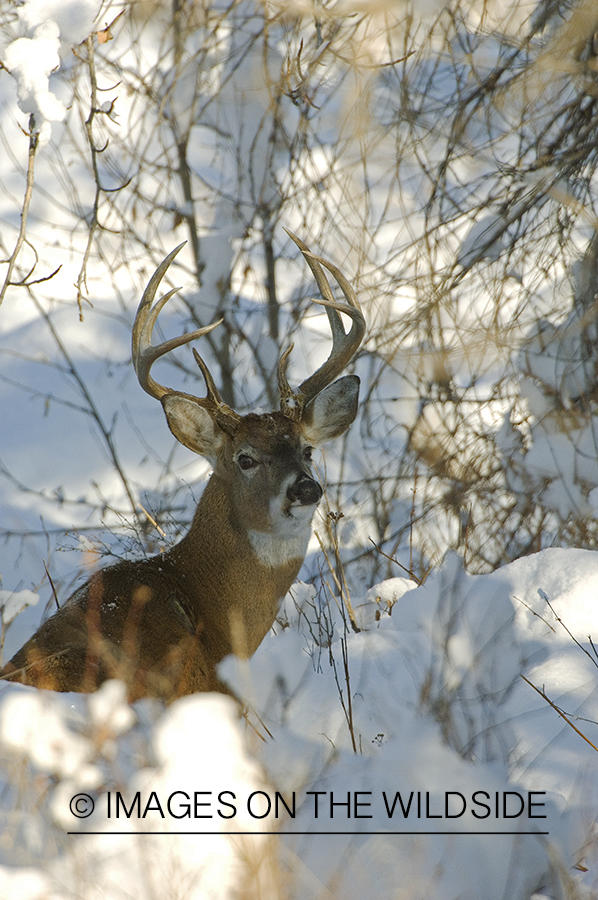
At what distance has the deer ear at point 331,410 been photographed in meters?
4.30

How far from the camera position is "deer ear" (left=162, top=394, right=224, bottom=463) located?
393 centimetres

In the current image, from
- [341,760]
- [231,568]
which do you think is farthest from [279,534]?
[341,760]

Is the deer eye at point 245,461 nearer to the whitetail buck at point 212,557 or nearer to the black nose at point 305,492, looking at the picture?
the whitetail buck at point 212,557

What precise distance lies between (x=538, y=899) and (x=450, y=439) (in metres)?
4.17

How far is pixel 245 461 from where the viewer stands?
3.93m

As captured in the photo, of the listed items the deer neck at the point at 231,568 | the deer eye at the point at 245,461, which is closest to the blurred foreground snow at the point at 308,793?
the deer neck at the point at 231,568

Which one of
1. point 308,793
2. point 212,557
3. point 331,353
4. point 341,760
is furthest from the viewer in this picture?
point 331,353

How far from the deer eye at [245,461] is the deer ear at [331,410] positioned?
18.5 inches

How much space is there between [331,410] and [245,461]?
0.64 metres

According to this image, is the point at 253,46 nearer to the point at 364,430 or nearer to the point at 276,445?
the point at 364,430

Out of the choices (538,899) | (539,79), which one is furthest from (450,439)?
(538,899)

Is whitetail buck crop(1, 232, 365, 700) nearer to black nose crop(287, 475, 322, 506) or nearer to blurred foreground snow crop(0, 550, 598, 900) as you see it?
black nose crop(287, 475, 322, 506)

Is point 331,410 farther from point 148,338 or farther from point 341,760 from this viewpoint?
point 341,760

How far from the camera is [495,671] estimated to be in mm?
2996
